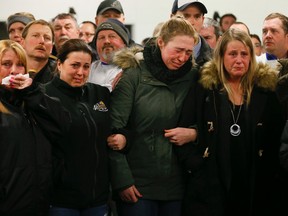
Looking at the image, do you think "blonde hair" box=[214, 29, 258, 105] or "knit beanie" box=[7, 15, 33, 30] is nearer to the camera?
"blonde hair" box=[214, 29, 258, 105]

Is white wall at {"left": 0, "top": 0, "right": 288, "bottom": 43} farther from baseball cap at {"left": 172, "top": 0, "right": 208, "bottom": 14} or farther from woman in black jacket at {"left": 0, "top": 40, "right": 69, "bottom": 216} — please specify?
woman in black jacket at {"left": 0, "top": 40, "right": 69, "bottom": 216}

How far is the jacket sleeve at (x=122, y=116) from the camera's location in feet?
11.0

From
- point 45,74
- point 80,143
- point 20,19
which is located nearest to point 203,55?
point 45,74

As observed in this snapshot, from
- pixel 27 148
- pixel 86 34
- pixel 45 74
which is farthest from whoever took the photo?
pixel 86 34

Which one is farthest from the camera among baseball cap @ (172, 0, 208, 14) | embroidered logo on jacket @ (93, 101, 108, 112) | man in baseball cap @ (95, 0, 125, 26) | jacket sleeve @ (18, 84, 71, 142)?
man in baseball cap @ (95, 0, 125, 26)

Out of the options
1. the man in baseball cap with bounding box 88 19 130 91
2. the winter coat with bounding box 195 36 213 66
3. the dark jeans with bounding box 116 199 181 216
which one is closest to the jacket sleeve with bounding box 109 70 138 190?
the dark jeans with bounding box 116 199 181 216

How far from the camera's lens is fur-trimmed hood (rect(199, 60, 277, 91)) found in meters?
3.40

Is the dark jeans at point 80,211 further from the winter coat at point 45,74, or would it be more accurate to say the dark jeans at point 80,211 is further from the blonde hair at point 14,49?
the winter coat at point 45,74

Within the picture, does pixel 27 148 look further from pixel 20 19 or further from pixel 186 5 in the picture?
pixel 20 19

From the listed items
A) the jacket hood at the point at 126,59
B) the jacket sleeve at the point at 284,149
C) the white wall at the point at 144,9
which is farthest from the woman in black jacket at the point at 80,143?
the white wall at the point at 144,9

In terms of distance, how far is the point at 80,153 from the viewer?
317cm

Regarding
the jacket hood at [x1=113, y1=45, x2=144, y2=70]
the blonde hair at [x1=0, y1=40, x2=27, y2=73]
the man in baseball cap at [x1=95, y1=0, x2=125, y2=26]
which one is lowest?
the jacket hood at [x1=113, y1=45, x2=144, y2=70]

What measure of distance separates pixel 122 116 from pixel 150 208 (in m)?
0.57

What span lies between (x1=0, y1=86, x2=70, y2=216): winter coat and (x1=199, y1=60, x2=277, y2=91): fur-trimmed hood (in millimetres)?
921
